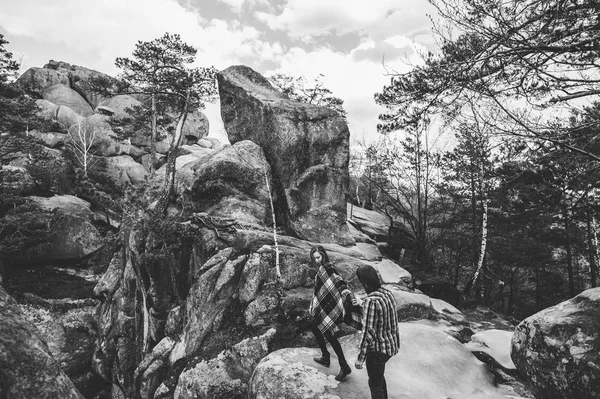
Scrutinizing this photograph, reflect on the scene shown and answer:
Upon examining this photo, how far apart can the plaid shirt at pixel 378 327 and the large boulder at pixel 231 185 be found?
888 centimetres

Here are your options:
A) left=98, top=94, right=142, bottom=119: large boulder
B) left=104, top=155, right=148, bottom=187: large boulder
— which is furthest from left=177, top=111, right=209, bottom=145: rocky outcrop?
left=104, top=155, right=148, bottom=187: large boulder

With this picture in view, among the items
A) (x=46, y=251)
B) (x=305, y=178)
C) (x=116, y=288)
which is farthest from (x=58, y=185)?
(x=305, y=178)

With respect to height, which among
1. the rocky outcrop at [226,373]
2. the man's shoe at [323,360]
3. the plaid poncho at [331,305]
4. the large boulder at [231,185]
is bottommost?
the rocky outcrop at [226,373]

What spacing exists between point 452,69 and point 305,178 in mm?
9435

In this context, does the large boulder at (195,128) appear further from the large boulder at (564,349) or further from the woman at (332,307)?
the large boulder at (564,349)

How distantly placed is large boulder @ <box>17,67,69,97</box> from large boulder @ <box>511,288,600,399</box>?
54225 millimetres

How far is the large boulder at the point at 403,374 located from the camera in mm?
5160

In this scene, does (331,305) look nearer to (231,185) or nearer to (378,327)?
(378,327)

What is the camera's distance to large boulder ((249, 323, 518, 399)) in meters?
5.16

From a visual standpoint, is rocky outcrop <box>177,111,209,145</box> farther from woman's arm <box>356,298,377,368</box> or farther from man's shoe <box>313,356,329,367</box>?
woman's arm <box>356,298,377,368</box>

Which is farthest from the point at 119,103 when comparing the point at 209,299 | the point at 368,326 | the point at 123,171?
the point at 368,326

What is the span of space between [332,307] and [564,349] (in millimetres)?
3370

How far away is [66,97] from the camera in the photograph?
42625 mm

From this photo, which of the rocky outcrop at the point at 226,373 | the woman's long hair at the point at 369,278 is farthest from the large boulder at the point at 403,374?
the woman's long hair at the point at 369,278
